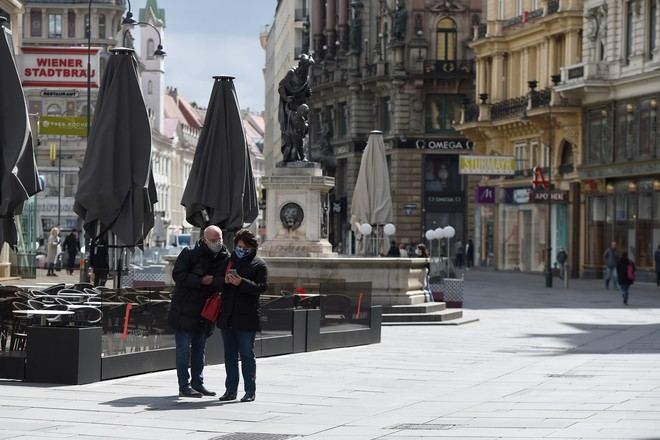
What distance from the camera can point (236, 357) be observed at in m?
17.5

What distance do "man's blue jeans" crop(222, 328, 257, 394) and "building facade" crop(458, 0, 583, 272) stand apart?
48.6 meters

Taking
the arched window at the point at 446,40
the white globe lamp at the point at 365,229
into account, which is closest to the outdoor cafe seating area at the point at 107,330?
the white globe lamp at the point at 365,229

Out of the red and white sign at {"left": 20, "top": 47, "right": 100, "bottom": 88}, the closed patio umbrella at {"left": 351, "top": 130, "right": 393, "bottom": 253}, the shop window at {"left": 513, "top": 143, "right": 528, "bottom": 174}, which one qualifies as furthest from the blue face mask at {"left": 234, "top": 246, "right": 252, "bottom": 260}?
the shop window at {"left": 513, "top": 143, "right": 528, "bottom": 174}

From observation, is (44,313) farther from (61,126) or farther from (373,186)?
(61,126)

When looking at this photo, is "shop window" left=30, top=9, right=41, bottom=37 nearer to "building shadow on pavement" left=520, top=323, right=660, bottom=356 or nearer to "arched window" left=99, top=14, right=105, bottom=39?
"arched window" left=99, top=14, right=105, bottom=39

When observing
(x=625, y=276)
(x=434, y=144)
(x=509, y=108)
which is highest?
(x=509, y=108)

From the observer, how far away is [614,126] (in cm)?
6506

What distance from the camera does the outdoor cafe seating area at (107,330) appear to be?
1850 centimetres

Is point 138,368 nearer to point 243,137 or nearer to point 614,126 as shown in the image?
point 243,137

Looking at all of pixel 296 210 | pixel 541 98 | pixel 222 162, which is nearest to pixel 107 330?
pixel 222 162

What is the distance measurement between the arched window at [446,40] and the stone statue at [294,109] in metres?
56.4

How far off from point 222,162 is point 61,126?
3064 cm

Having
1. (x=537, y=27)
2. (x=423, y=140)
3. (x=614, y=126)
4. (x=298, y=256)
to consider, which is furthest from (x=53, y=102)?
(x=298, y=256)

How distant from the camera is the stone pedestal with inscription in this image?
37.0 m
